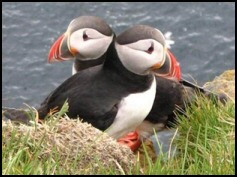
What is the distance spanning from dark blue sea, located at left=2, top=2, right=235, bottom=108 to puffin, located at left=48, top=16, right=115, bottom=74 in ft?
57.5

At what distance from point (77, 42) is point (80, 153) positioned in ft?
8.86

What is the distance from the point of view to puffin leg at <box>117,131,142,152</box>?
766 cm

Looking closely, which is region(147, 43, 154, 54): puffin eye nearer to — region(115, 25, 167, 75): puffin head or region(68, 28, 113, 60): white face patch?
region(115, 25, 167, 75): puffin head

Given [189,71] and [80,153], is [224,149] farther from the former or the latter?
[189,71]

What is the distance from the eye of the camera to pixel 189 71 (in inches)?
1045

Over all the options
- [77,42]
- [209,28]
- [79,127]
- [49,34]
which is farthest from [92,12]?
[79,127]

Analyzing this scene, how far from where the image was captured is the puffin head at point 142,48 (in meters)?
7.11

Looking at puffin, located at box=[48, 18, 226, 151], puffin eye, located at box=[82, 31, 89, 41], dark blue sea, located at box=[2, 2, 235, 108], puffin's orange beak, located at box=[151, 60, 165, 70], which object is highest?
puffin eye, located at box=[82, 31, 89, 41]

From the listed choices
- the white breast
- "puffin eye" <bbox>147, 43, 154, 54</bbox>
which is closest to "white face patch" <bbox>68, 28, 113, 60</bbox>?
"puffin eye" <bbox>147, 43, 154, 54</bbox>

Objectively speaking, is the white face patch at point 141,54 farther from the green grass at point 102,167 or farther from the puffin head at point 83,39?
the green grass at point 102,167

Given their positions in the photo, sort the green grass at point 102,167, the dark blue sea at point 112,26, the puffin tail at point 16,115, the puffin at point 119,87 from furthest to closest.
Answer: the dark blue sea at point 112,26 < the puffin at point 119,87 < the puffin tail at point 16,115 < the green grass at point 102,167

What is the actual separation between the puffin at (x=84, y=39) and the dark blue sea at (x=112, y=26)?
17.5 meters

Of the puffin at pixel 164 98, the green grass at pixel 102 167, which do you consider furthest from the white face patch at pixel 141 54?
the green grass at pixel 102 167

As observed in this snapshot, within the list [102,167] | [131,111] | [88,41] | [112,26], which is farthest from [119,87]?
[112,26]
